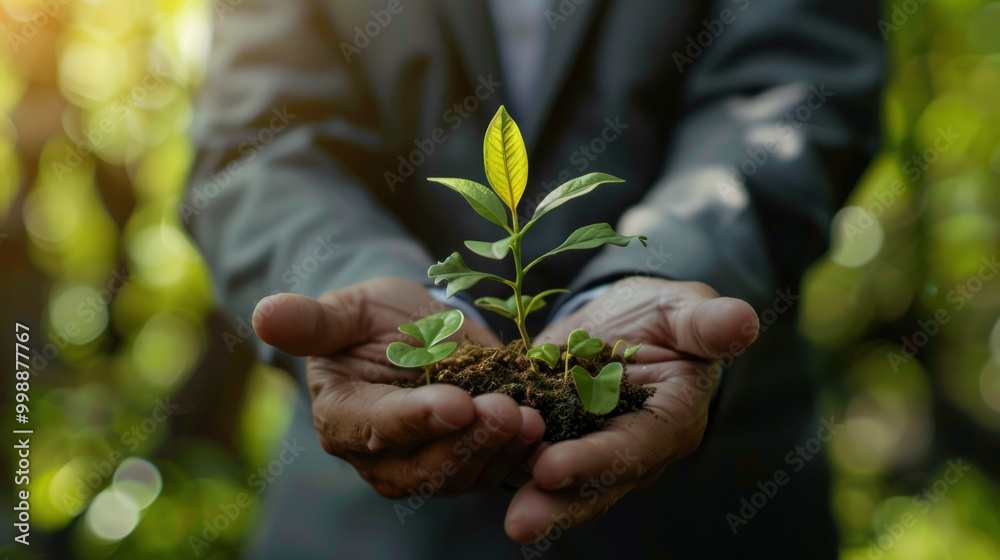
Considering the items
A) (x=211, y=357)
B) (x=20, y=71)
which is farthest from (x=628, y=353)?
(x=20, y=71)

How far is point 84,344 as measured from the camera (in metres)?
1.77

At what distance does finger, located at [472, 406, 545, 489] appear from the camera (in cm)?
65

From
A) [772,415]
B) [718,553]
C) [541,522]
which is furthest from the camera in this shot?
A: [772,415]

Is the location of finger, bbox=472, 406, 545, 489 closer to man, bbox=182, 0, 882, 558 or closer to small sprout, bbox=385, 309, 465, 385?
small sprout, bbox=385, 309, 465, 385

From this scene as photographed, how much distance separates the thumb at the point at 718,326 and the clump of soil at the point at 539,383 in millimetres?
98

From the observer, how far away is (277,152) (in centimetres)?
146

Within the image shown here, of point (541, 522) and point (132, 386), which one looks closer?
point (541, 522)

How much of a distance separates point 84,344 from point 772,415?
1.99 m

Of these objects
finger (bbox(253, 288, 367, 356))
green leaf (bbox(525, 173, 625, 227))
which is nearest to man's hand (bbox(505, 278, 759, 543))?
green leaf (bbox(525, 173, 625, 227))

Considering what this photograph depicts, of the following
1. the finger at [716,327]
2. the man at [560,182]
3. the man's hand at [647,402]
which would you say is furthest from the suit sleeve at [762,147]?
the finger at [716,327]

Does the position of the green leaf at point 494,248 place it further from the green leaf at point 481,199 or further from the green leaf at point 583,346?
the green leaf at point 583,346

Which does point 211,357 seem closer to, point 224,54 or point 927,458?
point 224,54

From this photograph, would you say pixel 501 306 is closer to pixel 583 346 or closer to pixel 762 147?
pixel 583 346

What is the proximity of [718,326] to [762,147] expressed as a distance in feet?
2.50
